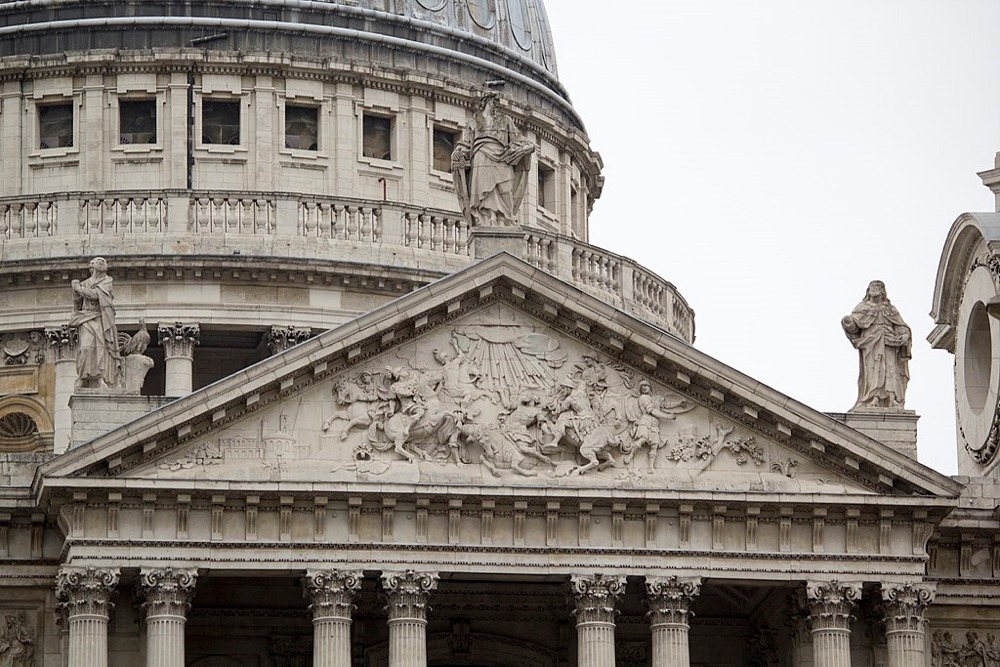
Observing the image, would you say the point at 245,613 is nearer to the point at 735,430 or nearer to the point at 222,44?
the point at 735,430

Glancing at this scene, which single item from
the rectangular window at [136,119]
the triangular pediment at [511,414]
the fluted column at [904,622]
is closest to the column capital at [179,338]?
the rectangular window at [136,119]

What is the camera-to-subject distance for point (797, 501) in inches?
2414

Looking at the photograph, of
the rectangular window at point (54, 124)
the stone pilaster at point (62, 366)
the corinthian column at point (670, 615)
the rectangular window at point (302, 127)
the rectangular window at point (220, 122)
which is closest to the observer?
the corinthian column at point (670, 615)

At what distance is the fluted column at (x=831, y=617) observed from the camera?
202 ft

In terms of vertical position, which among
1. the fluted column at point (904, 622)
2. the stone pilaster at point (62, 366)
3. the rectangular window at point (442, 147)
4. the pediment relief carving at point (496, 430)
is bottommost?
the fluted column at point (904, 622)

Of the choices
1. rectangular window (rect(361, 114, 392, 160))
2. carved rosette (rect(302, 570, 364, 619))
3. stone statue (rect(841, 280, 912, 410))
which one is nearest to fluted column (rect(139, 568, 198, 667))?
carved rosette (rect(302, 570, 364, 619))

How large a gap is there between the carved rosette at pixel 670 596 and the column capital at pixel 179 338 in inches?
615

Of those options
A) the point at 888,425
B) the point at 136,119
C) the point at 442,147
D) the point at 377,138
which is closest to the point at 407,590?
the point at 888,425

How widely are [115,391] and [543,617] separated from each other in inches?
380

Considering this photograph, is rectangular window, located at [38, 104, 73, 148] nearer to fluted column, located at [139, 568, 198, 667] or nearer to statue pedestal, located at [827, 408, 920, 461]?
fluted column, located at [139, 568, 198, 667]

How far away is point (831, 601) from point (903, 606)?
1303mm

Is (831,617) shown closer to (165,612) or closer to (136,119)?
(165,612)

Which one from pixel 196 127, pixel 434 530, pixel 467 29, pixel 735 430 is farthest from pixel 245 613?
pixel 467 29

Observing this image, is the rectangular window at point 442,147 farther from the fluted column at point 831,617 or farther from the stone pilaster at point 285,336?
the fluted column at point 831,617
